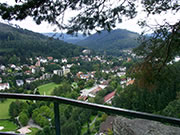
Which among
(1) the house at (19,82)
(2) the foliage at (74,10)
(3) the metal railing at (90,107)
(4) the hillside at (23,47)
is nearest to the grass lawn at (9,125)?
(3) the metal railing at (90,107)

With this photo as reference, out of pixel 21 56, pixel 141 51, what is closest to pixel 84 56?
pixel 21 56

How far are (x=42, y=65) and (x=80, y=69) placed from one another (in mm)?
8292

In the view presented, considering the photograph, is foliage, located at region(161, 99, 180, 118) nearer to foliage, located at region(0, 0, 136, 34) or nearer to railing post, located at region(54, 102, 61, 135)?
foliage, located at region(0, 0, 136, 34)

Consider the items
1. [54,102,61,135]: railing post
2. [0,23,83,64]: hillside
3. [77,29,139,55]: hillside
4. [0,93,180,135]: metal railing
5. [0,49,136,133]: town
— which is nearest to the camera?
[0,93,180,135]: metal railing

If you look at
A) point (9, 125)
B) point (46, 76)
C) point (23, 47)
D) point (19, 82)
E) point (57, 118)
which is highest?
point (23, 47)

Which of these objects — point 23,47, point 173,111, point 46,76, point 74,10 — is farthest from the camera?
point 23,47

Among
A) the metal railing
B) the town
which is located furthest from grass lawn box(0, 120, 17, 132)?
the town

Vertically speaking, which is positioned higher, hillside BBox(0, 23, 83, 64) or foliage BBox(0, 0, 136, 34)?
hillside BBox(0, 23, 83, 64)

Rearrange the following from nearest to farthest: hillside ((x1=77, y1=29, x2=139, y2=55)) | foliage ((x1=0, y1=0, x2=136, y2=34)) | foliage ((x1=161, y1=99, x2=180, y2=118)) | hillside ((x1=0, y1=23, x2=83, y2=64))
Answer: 1. foliage ((x1=0, y1=0, x2=136, y2=34))
2. foliage ((x1=161, y1=99, x2=180, y2=118))
3. hillside ((x1=0, y1=23, x2=83, y2=64))
4. hillside ((x1=77, y1=29, x2=139, y2=55))

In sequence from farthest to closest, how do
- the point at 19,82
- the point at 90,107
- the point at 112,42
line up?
1. the point at 112,42
2. the point at 19,82
3. the point at 90,107

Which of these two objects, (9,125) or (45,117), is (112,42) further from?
(9,125)

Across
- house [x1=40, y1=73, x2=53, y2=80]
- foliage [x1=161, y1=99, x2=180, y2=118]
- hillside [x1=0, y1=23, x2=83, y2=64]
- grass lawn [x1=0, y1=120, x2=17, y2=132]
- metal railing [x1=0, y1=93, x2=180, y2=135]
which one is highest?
hillside [x1=0, y1=23, x2=83, y2=64]

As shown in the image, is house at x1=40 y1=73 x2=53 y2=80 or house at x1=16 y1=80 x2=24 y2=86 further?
house at x1=40 y1=73 x2=53 y2=80

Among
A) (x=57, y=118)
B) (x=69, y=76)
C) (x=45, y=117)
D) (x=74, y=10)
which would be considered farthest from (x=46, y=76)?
(x=57, y=118)
